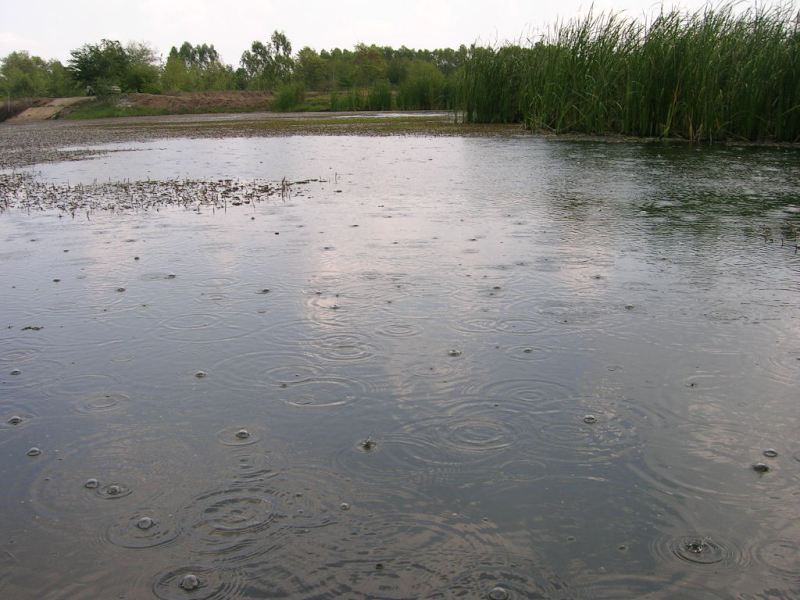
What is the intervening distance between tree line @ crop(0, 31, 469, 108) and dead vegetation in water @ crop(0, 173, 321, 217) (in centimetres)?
1288

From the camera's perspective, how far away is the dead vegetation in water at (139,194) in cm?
789

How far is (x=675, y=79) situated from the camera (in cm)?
1389

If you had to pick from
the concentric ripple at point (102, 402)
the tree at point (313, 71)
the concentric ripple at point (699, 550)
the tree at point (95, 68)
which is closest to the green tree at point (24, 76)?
the tree at point (95, 68)

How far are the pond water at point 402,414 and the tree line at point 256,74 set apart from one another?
16.8 meters

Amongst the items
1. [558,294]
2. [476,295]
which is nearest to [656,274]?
[558,294]

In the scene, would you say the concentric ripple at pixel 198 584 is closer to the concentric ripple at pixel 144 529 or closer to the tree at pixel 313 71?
the concentric ripple at pixel 144 529

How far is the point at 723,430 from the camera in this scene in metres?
2.62

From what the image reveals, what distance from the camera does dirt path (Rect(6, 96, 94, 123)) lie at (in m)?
41.2

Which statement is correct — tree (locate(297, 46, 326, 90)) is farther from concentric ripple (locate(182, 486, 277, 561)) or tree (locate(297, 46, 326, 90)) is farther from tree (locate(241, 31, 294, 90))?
concentric ripple (locate(182, 486, 277, 561))

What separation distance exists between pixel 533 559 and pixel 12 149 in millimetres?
19315

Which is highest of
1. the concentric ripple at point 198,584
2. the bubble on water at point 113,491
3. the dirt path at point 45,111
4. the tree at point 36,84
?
the tree at point 36,84

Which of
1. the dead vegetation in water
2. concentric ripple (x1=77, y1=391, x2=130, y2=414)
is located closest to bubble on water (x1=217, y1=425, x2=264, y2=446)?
concentric ripple (x1=77, y1=391, x2=130, y2=414)

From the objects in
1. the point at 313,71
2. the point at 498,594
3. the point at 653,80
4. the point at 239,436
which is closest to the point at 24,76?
the point at 313,71

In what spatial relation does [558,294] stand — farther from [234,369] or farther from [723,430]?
[234,369]
